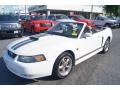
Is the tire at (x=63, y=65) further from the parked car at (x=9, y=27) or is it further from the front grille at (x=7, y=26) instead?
the front grille at (x=7, y=26)

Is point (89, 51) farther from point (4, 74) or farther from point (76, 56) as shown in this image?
point (4, 74)

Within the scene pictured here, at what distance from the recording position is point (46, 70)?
389 centimetres

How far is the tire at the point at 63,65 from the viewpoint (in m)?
4.13

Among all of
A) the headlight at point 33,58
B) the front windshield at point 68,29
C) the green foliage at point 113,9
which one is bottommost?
the headlight at point 33,58

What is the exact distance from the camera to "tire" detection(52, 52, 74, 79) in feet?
13.5

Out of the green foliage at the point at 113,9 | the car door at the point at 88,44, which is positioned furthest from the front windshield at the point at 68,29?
the green foliage at the point at 113,9

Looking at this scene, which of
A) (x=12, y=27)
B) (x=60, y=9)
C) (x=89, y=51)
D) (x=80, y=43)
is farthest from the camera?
(x=60, y=9)

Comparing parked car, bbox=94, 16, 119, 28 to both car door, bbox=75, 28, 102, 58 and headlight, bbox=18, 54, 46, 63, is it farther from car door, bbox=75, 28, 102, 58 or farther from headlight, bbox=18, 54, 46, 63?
headlight, bbox=18, 54, 46, 63

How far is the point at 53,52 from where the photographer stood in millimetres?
3998

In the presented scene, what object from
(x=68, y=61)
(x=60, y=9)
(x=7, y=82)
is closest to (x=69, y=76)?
(x=68, y=61)

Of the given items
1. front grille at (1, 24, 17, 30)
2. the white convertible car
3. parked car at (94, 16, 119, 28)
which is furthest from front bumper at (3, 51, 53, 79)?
parked car at (94, 16, 119, 28)

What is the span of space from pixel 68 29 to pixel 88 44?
0.75 m

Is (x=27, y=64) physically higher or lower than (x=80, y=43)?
lower

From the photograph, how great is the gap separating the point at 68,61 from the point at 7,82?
5.25 ft
